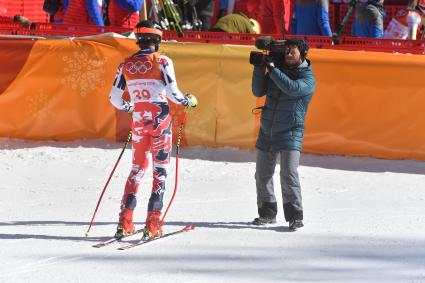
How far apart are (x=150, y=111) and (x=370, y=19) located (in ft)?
20.9

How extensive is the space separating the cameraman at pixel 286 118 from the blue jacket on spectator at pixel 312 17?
16.4ft

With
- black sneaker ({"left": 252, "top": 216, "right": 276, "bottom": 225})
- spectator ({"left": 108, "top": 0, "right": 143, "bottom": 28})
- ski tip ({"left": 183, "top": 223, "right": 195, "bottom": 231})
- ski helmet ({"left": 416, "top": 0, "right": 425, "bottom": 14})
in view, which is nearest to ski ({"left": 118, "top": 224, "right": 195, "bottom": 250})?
ski tip ({"left": 183, "top": 223, "right": 195, "bottom": 231})

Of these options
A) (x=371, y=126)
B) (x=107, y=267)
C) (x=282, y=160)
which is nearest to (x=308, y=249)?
(x=282, y=160)

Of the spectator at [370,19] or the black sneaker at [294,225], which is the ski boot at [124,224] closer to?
the black sneaker at [294,225]

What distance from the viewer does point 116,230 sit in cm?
867

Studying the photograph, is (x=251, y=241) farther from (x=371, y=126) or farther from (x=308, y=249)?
(x=371, y=126)

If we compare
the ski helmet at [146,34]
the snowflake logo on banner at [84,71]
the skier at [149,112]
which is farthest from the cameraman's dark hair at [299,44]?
the snowflake logo on banner at [84,71]

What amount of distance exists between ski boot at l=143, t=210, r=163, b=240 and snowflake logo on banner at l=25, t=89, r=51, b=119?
16.5 feet

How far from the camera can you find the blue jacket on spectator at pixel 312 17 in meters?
13.9

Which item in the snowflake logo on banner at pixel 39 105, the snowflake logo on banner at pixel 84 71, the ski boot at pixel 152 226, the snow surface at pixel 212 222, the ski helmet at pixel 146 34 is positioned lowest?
the snow surface at pixel 212 222

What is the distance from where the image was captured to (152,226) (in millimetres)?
8242

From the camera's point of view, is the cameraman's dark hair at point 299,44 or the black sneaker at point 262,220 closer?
the cameraman's dark hair at point 299,44

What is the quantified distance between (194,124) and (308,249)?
4.84 metres

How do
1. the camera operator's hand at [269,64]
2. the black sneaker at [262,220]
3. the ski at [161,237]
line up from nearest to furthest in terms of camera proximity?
the ski at [161,237], the camera operator's hand at [269,64], the black sneaker at [262,220]
